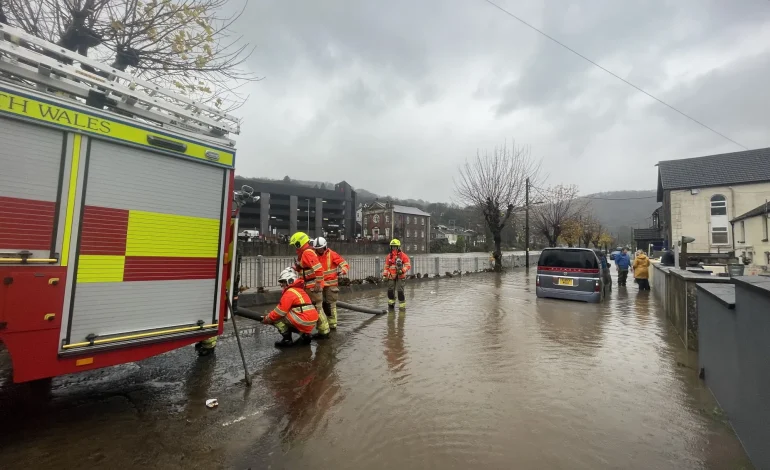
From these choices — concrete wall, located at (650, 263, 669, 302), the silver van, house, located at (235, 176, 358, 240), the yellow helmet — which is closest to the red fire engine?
the yellow helmet

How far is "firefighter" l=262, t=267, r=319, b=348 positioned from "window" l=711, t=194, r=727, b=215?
32.1 meters

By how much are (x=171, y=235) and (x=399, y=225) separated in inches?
2608

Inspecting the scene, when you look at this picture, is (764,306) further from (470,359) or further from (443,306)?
(443,306)

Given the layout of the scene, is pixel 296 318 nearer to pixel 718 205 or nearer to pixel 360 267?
pixel 360 267

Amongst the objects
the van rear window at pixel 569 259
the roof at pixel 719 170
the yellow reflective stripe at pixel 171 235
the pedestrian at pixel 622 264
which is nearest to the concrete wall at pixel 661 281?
the van rear window at pixel 569 259

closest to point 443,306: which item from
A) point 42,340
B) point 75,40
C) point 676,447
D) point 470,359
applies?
point 470,359

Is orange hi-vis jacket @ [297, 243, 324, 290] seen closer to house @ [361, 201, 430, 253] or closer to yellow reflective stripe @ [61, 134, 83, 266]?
yellow reflective stripe @ [61, 134, 83, 266]

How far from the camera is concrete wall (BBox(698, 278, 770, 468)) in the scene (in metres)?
2.41

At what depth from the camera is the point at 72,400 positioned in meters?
3.77

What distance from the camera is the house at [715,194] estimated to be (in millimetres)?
25344

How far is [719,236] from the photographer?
2595 centimetres

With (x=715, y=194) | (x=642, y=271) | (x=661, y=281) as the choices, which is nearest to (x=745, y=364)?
(x=661, y=281)

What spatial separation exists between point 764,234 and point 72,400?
27.9 metres

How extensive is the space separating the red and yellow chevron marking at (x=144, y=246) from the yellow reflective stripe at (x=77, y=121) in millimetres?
648
